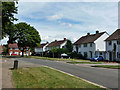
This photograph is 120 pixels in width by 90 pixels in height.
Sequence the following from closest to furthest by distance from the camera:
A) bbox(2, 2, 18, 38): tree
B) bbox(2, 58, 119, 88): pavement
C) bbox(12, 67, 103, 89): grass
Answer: bbox(12, 67, 103, 89): grass, bbox(2, 58, 119, 88): pavement, bbox(2, 2, 18, 38): tree

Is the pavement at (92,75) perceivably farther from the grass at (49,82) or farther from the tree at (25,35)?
the tree at (25,35)

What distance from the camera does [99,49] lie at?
4612 centimetres

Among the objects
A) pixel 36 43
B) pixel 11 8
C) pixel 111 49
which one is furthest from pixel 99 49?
pixel 11 8

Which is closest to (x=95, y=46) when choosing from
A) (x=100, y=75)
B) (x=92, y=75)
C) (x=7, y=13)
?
(x=7, y=13)

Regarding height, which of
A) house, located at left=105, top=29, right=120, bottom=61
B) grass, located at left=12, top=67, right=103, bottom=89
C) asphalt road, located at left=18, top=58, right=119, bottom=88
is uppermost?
house, located at left=105, top=29, right=120, bottom=61

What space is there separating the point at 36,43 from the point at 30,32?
4318 mm

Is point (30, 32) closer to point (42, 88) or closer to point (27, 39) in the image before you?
point (27, 39)

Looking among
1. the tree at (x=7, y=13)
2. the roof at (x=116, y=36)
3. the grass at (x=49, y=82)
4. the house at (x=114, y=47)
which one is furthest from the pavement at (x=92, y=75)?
the roof at (x=116, y=36)

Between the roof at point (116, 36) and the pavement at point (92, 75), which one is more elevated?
the roof at point (116, 36)

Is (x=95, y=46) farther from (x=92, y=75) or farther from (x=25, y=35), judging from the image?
(x=92, y=75)

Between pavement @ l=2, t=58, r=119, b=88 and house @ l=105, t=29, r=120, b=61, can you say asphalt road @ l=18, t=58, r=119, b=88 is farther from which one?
house @ l=105, t=29, r=120, b=61

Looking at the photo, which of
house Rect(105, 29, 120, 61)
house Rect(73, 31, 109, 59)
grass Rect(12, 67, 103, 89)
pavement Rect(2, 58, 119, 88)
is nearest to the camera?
grass Rect(12, 67, 103, 89)

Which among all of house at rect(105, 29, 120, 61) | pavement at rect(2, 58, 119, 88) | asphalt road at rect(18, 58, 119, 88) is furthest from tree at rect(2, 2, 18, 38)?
house at rect(105, 29, 120, 61)

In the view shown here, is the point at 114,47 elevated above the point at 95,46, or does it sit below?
below
